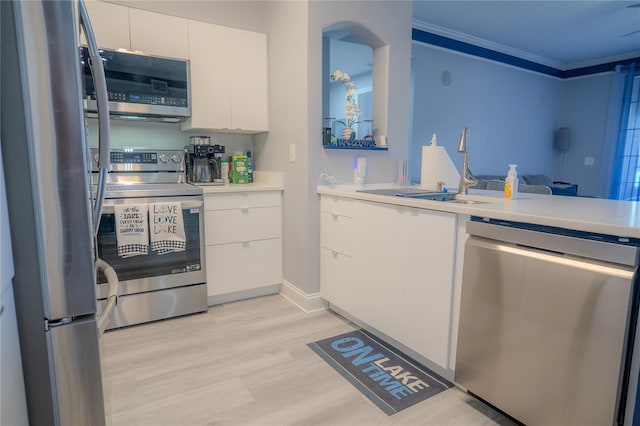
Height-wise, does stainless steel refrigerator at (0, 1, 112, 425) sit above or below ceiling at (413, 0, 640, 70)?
below

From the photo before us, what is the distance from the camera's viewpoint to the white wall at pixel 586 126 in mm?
6176

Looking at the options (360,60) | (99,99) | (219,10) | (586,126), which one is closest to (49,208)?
(99,99)

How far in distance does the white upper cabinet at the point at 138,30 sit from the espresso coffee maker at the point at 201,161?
2.15 ft

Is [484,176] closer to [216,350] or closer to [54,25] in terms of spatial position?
[216,350]

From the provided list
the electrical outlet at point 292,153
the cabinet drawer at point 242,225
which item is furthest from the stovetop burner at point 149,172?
the electrical outlet at point 292,153

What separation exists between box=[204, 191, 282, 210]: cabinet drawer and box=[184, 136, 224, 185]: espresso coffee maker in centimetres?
33

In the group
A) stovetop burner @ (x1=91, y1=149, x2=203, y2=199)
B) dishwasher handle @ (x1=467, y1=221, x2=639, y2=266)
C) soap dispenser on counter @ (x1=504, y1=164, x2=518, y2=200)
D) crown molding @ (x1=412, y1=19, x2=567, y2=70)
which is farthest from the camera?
crown molding @ (x1=412, y1=19, x2=567, y2=70)

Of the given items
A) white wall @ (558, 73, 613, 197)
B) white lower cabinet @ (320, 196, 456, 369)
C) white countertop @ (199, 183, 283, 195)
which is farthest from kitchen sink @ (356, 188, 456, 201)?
white wall @ (558, 73, 613, 197)

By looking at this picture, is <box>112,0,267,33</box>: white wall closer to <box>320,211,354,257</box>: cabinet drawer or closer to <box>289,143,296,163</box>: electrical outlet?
<box>289,143,296,163</box>: electrical outlet

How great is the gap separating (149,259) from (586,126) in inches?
286

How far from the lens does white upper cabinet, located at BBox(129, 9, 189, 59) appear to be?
2543 millimetres

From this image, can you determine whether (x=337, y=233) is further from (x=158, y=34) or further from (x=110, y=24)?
(x=110, y=24)

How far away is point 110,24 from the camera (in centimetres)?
246

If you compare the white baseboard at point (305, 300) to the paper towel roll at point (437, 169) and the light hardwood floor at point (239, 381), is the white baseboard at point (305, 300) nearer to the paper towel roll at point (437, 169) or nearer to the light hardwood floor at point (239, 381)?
the light hardwood floor at point (239, 381)
